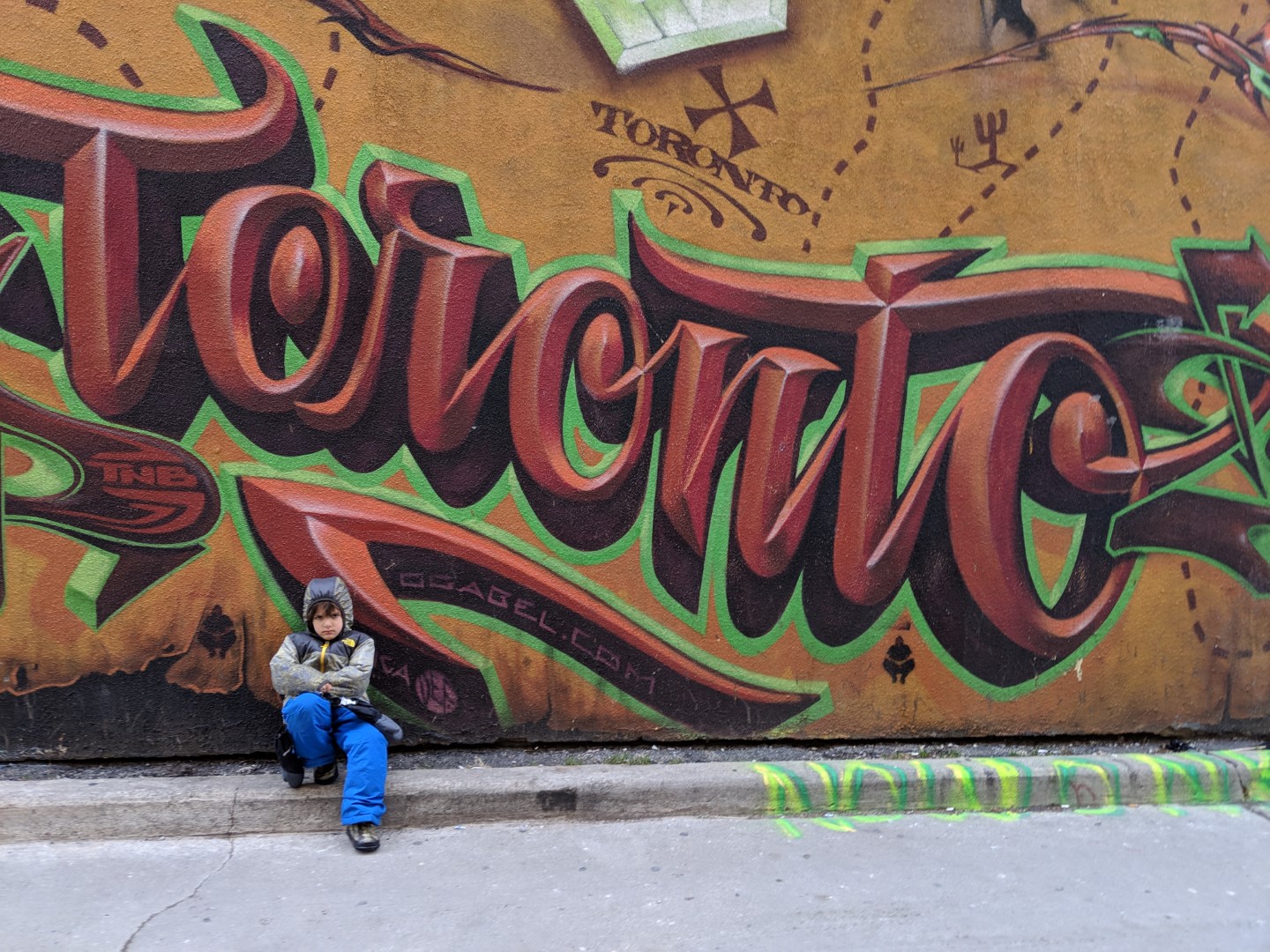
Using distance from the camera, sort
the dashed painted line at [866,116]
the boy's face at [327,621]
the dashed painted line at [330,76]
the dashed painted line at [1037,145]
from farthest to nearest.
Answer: the dashed painted line at [1037,145]
the dashed painted line at [866,116]
the dashed painted line at [330,76]
the boy's face at [327,621]

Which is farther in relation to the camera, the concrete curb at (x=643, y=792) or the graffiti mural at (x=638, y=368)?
the graffiti mural at (x=638, y=368)

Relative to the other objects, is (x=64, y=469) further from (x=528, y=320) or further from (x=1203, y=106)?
(x=1203, y=106)

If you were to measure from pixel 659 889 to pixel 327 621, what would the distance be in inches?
64.8

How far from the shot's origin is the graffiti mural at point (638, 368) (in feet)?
14.4

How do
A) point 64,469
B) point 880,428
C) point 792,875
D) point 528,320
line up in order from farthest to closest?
point 880,428 → point 528,320 → point 64,469 → point 792,875

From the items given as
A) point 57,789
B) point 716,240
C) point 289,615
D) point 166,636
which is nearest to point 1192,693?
point 716,240

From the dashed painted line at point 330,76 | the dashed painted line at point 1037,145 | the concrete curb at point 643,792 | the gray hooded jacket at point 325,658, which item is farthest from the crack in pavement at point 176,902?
the dashed painted line at point 1037,145

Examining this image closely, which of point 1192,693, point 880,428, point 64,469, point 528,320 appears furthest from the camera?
point 1192,693

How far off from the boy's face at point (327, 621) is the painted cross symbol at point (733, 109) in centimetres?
259

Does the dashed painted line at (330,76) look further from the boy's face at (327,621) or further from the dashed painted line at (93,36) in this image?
the boy's face at (327,621)

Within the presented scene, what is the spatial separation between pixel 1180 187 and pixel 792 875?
3.78 m

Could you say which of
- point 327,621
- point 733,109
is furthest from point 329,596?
point 733,109

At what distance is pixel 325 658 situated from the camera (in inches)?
170

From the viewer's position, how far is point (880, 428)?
5059 millimetres
